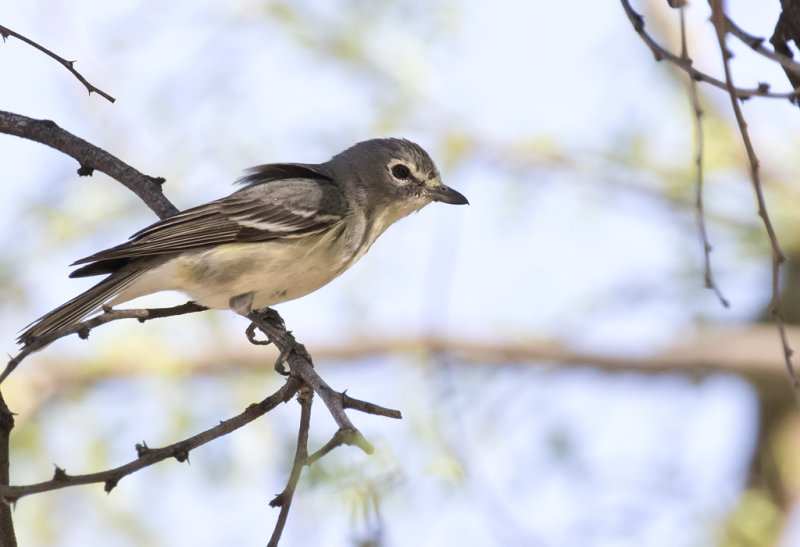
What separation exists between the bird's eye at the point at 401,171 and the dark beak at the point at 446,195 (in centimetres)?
18

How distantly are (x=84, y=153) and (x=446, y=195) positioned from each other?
91.4 inches

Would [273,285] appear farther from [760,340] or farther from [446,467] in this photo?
[760,340]

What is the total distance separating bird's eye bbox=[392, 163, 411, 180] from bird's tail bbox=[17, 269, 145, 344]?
1.77m

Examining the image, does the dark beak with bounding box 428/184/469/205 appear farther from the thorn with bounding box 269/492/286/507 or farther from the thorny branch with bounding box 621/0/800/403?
the thorn with bounding box 269/492/286/507

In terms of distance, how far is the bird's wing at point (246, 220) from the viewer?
477cm

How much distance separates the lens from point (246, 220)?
5.19 meters

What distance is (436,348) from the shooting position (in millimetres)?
8531

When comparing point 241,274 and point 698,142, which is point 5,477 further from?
point 698,142

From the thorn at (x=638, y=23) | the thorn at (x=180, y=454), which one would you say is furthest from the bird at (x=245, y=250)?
the thorn at (x=638, y=23)

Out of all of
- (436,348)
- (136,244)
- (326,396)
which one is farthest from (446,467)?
(436,348)

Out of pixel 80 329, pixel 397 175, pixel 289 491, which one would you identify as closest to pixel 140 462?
pixel 289 491

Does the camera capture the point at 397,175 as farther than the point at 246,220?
Yes

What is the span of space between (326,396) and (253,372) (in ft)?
20.9

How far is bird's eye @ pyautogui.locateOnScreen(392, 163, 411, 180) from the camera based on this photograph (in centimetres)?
588
